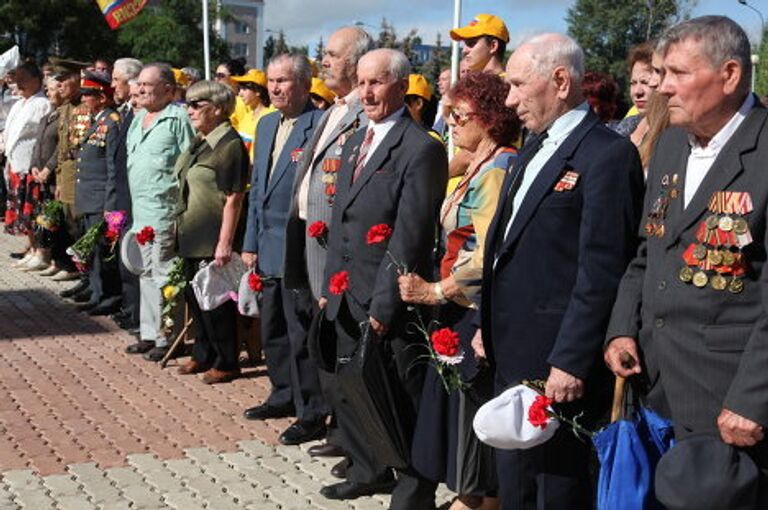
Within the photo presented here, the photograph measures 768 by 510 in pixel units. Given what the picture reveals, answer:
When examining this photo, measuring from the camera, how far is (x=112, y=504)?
18.3ft

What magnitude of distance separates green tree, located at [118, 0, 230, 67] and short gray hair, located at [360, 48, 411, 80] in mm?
50017

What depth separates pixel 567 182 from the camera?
407 centimetres

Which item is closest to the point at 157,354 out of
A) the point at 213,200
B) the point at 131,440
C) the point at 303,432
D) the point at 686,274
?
the point at 213,200

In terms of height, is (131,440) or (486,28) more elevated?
(486,28)

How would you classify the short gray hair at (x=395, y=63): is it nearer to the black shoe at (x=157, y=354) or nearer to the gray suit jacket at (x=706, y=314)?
the gray suit jacket at (x=706, y=314)

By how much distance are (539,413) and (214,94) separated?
185 inches

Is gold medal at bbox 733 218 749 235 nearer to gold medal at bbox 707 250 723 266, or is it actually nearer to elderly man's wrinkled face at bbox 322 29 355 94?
gold medal at bbox 707 250 723 266

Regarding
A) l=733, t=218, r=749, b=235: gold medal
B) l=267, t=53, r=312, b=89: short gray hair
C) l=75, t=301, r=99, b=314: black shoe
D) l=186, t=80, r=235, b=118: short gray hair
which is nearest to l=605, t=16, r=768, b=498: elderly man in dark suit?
l=733, t=218, r=749, b=235: gold medal

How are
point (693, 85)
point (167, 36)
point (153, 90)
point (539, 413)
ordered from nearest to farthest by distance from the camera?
point (693, 85)
point (539, 413)
point (153, 90)
point (167, 36)

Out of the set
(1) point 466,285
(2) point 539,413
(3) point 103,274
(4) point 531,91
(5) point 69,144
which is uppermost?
(4) point 531,91

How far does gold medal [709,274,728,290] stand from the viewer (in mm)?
3418

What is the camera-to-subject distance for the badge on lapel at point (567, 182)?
4.06m

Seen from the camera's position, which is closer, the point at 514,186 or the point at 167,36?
the point at 514,186

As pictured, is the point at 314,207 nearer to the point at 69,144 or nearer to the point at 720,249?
the point at 720,249
